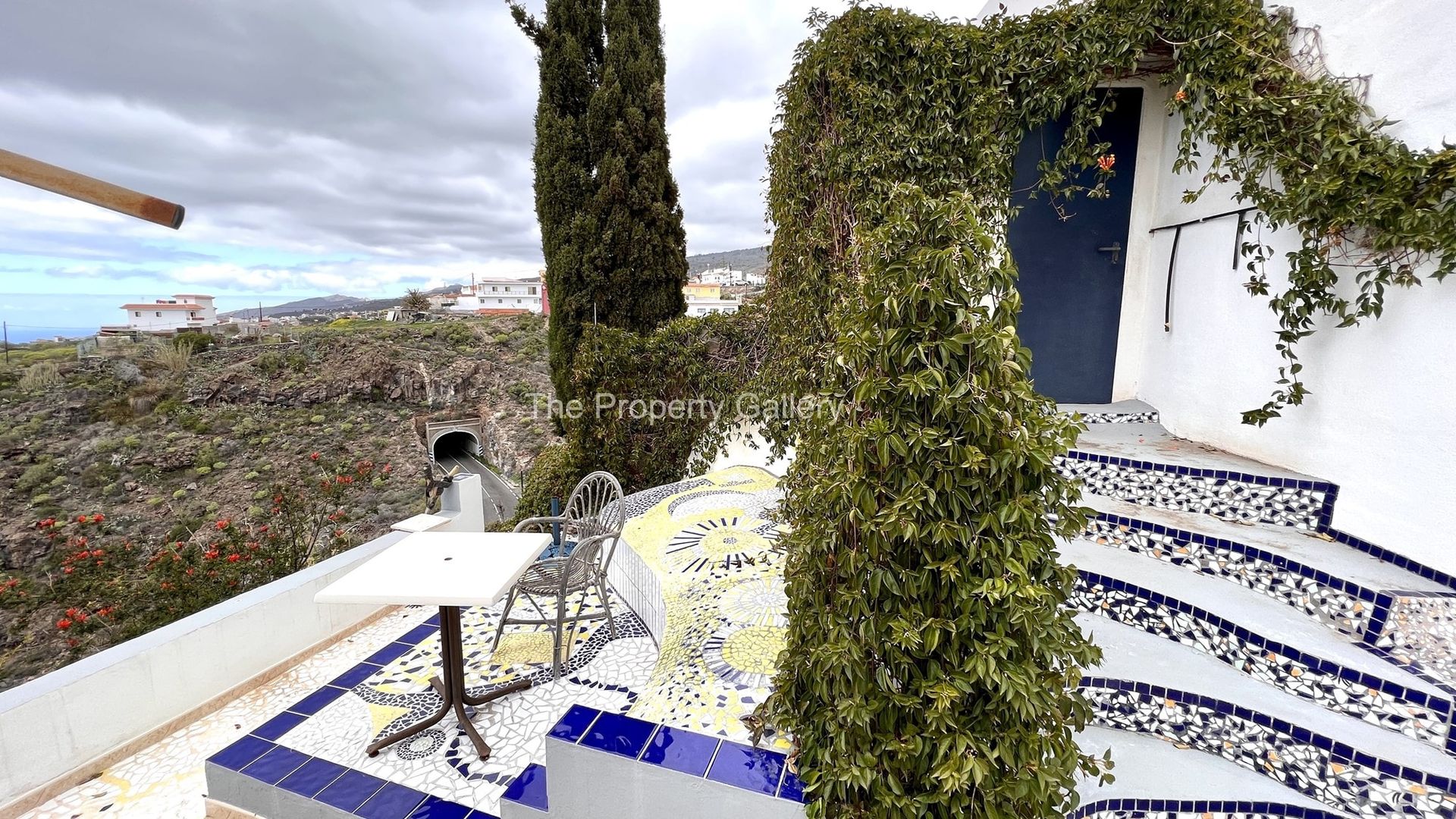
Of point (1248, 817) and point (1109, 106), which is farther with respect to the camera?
point (1109, 106)

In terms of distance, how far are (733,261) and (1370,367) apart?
11.3 metres

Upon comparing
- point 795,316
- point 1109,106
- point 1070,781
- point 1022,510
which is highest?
point 1109,106

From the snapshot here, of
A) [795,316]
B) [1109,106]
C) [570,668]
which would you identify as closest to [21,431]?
[570,668]

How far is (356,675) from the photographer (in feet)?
9.84

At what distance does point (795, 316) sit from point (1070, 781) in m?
3.36

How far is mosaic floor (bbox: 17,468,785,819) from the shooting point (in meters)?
2.22

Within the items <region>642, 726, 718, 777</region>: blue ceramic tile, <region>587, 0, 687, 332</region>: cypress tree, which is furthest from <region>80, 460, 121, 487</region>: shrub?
<region>642, 726, 718, 777</region>: blue ceramic tile

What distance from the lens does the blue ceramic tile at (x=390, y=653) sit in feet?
10.3

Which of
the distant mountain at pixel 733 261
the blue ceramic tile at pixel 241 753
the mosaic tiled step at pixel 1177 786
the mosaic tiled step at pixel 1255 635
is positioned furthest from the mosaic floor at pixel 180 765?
the distant mountain at pixel 733 261

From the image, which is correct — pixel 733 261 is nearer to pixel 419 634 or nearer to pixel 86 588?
pixel 419 634

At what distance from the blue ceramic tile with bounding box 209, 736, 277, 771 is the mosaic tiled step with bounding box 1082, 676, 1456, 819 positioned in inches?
136

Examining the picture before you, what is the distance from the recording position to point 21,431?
10414mm


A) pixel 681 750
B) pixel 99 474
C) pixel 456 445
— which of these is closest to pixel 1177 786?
pixel 681 750

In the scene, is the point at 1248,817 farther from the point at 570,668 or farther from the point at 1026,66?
the point at 1026,66
